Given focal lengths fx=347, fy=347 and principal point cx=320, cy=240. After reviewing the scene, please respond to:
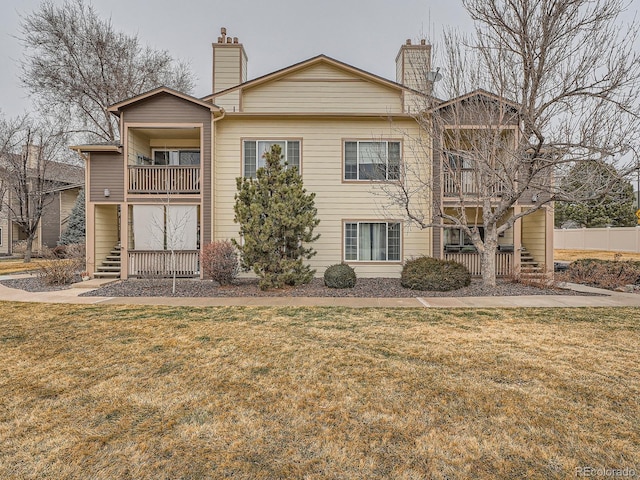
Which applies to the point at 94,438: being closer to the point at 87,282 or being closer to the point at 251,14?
the point at 87,282

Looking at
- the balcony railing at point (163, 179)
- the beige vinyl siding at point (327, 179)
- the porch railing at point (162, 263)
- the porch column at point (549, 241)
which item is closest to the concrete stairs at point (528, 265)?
the porch column at point (549, 241)

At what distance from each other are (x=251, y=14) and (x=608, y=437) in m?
25.7

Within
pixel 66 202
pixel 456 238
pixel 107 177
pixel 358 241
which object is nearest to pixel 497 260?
pixel 456 238

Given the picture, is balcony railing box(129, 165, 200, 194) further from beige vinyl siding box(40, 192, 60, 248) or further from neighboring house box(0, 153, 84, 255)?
beige vinyl siding box(40, 192, 60, 248)

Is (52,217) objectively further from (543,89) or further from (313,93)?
(543,89)

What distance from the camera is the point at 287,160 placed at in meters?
13.3

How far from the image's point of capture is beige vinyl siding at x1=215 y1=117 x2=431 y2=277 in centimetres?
1331

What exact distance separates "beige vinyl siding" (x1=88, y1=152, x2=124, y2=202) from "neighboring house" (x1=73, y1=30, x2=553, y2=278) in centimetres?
4

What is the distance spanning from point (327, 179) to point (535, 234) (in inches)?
344

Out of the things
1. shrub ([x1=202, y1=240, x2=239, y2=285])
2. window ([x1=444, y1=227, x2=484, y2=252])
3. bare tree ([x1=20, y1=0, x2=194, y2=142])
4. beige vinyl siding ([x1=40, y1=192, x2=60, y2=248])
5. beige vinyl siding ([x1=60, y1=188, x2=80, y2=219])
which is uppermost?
bare tree ([x1=20, y1=0, x2=194, y2=142])

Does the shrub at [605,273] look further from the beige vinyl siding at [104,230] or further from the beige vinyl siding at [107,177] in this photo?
the beige vinyl siding at [104,230]

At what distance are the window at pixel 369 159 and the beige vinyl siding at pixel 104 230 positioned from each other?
984 centimetres

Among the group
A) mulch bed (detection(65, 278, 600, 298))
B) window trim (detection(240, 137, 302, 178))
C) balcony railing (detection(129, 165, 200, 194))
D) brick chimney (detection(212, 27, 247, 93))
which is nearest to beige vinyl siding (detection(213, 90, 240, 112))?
brick chimney (detection(212, 27, 247, 93))

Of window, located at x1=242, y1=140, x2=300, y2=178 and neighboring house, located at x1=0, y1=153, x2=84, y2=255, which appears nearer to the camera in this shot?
window, located at x1=242, y1=140, x2=300, y2=178
